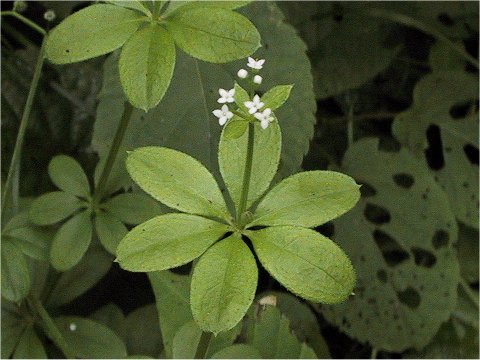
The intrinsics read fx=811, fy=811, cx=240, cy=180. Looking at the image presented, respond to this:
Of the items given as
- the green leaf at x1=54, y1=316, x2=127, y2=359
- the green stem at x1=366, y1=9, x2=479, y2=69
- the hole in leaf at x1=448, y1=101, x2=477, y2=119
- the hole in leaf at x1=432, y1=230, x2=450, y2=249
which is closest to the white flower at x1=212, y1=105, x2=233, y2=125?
the green leaf at x1=54, y1=316, x2=127, y2=359

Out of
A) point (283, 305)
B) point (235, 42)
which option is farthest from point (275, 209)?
point (283, 305)

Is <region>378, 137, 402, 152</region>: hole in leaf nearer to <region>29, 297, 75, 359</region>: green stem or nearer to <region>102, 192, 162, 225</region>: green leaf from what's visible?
<region>102, 192, 162, 225</region>: green leaf

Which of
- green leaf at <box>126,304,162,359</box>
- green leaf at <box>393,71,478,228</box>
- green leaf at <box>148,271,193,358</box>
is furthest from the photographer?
green leaf at <box>393,71,478,228</box>

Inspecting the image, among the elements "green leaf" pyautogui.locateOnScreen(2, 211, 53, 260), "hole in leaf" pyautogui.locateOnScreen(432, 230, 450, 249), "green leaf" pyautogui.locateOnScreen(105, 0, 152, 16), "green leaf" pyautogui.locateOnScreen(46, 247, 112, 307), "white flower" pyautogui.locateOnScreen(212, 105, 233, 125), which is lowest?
"hole in leaf" pyautogui.locateOnScreen(432, 230, 450, 249)

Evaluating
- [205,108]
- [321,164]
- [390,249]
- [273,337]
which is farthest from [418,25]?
[273,337]

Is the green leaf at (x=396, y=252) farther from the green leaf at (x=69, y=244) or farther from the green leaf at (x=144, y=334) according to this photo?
the green leaf at (x=69, y=244)

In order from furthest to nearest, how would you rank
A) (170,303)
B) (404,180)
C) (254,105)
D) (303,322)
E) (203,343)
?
(404,180)
(303,322)
(170,303)
(203,343)
(254,105)

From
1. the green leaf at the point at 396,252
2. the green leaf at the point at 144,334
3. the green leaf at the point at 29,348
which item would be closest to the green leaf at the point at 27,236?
the green leaf at the point at 29,348

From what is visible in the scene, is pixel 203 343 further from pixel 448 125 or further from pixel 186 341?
pixel 448 125
